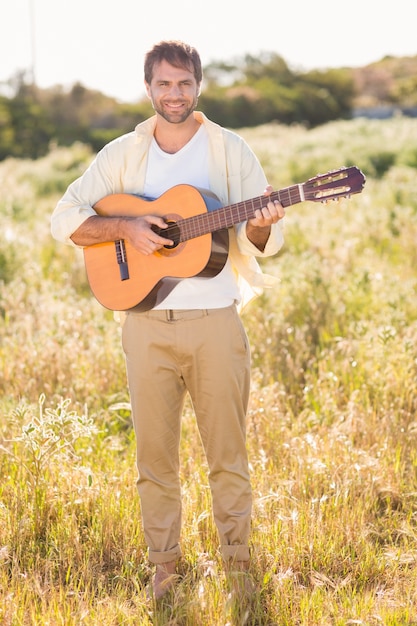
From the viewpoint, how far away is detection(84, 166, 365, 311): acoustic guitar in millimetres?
2756

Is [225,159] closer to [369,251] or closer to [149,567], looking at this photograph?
[149,567]

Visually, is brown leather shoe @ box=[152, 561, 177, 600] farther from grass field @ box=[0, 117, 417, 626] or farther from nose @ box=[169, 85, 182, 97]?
nose @ box=[169, 85, 182, 97]

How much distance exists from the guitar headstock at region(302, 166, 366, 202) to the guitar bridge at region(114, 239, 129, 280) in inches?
34.2

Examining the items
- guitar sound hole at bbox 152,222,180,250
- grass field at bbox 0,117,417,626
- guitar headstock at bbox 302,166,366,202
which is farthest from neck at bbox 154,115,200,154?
grass field at bbox 0,117,417,626

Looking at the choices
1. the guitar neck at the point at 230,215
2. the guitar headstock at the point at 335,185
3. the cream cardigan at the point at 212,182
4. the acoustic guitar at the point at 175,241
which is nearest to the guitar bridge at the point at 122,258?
the acoustic guitar at the point at 175,241

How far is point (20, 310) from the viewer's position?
6043mm

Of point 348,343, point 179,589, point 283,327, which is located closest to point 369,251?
point 283,327

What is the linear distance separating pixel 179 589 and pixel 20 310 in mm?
3578

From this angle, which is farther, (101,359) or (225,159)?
(101,359)

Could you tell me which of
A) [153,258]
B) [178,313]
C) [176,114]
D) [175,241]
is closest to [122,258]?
[153,258]

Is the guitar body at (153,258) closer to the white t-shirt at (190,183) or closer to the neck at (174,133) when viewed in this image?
the white t-shirt at (190,183)

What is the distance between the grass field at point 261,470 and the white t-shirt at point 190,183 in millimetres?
766

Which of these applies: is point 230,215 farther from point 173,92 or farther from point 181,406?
point 181,406

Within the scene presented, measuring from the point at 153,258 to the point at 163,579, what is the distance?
133cm
